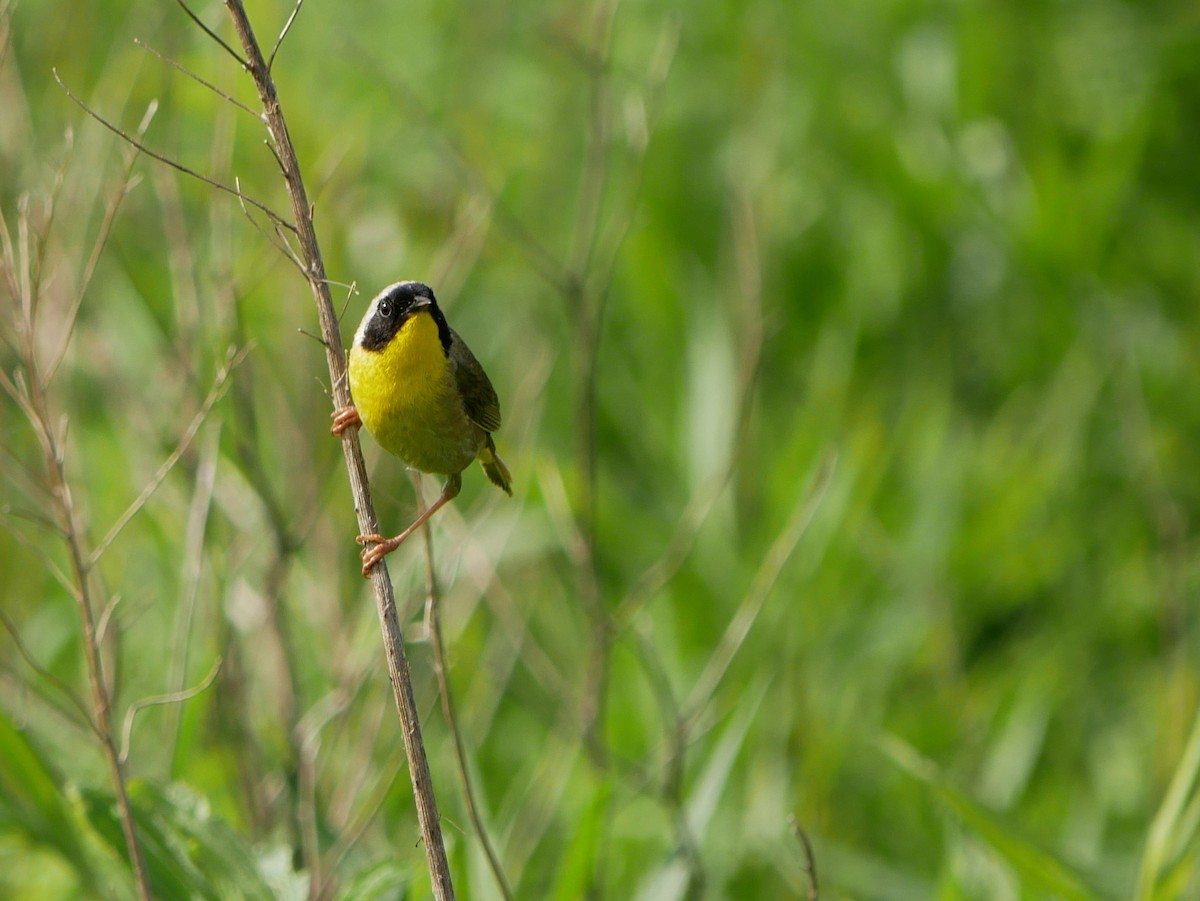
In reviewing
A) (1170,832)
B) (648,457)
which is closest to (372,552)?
(1170,832)

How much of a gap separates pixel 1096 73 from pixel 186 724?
13.7ft

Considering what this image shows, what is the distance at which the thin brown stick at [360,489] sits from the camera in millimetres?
1775

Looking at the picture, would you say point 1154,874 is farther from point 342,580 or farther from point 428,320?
point 342,580

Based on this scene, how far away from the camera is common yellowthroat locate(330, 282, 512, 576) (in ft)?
8.71

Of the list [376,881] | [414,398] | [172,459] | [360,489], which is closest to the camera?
[360,489]

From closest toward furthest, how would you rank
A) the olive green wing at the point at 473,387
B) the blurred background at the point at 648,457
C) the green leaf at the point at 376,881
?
the green leaf at the point at 376,881 → the olive green wing at the point at 473,387 → the blurred background at the point at 648,457

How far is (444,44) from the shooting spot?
575 cm

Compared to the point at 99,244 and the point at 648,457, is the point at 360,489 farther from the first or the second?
the point at 648,457

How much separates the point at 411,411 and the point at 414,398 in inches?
1.1

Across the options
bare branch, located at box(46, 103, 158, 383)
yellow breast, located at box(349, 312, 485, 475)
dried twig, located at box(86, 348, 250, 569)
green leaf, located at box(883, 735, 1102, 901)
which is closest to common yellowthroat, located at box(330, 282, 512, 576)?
yellow breast, located at box(349, 312, 485, 475)

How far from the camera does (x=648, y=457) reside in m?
5.27

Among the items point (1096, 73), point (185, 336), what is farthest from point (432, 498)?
point (1096, 73)

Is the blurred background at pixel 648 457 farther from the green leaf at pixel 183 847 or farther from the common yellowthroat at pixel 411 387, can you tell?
the common yellowthroat at pixel 411 387

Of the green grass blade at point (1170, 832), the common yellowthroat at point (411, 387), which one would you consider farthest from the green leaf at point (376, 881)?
the green grass blade at point (1170, 832)
